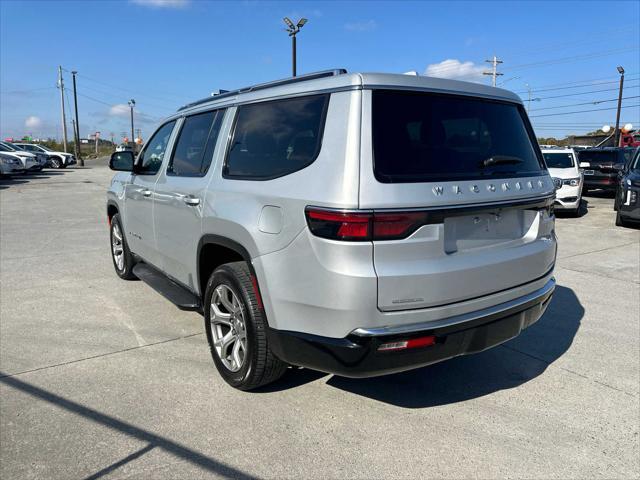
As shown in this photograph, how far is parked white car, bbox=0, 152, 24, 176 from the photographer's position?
72.7 feet

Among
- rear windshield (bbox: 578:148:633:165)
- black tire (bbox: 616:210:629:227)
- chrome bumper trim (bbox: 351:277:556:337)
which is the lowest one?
black tire (bbox: 616:210:629:227)

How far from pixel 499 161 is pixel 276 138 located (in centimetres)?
132

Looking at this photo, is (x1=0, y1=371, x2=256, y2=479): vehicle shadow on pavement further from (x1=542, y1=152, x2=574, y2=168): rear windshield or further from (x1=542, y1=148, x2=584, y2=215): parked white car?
(x1=542, y1=152, x2=574, y2=168): rear windshield

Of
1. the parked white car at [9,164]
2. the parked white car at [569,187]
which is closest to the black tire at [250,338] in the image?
the parked white car at [569,187]

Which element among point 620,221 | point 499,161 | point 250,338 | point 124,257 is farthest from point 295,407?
point 620,221

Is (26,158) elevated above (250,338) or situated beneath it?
elevated above

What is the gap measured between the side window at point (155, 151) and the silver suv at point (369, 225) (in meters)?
1.25

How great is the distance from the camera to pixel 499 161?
293 cm

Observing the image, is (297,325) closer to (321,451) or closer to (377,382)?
(321,451)

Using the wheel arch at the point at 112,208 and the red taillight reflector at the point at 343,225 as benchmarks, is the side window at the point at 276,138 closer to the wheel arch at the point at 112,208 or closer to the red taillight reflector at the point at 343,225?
the red taillight reflector at the point at 343,225

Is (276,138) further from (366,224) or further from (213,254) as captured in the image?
(213,254)

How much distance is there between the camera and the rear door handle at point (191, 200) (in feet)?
11.7

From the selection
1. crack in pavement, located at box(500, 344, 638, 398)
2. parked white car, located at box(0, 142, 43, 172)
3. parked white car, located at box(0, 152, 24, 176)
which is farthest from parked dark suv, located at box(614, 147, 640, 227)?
parked white car, located at box(0, 142, 43, 172)

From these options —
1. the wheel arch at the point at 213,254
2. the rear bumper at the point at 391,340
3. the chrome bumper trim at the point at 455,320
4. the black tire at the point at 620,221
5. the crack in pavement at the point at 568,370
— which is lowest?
the crack in pavement at the point at 568,370
